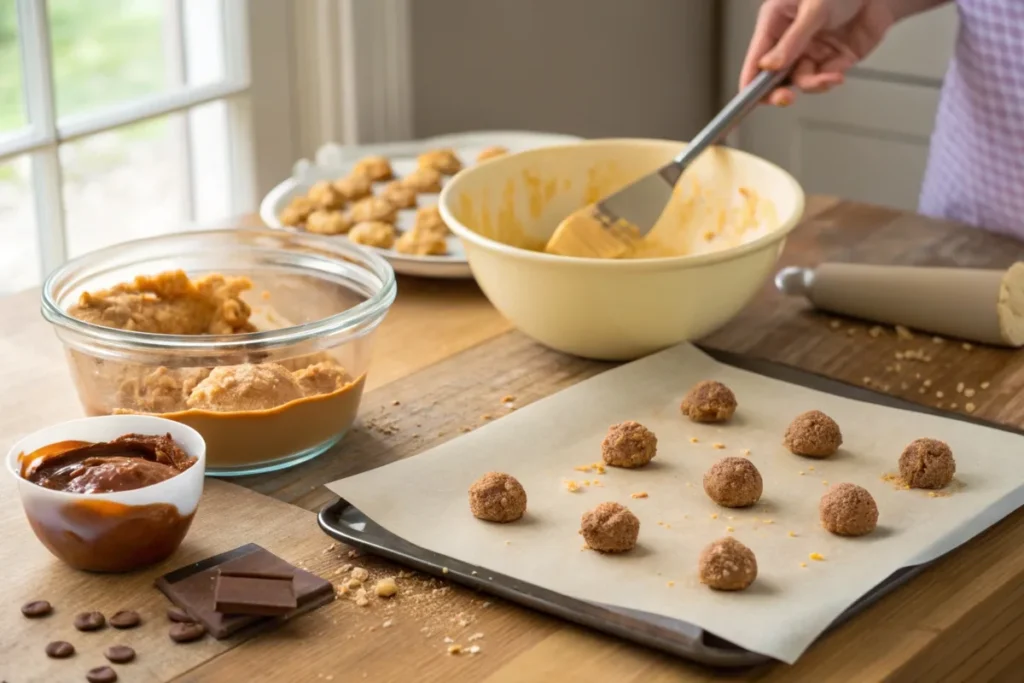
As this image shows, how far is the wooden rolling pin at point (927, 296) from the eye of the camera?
1.41m

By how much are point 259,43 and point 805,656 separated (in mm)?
1448

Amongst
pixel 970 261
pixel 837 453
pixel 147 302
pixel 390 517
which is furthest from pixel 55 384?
pixel 970 261

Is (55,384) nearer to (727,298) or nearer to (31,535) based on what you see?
(31,535)

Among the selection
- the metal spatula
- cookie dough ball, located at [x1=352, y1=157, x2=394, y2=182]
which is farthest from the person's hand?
cookie dough ball, located at [x1=352, y1=157, x2=394, y2=182]

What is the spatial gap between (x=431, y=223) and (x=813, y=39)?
53 centimetres

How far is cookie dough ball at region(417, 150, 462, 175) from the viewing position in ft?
5.91

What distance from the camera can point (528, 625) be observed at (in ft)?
3.05

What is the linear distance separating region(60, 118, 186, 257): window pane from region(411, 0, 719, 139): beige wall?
0.44m

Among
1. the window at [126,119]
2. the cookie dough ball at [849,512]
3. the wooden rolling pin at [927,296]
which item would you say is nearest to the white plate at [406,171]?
the window at [126,119]

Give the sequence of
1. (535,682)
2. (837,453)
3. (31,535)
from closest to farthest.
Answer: (535,682)
(31,535)
(837,453)

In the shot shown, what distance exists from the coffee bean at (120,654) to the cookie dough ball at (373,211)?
855 millimetres

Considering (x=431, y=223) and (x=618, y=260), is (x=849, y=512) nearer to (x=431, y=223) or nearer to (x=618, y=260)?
(x=618, y=260)

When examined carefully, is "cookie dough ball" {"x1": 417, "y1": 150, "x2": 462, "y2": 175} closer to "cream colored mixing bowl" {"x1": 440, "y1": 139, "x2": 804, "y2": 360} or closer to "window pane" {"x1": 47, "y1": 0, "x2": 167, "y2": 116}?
"cream colored mixing bowl" {"x1": 440, "y1": 139, "x2": 804, "y2": 360}

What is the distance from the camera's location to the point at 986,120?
1.75 m
